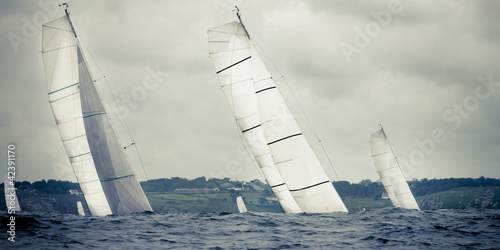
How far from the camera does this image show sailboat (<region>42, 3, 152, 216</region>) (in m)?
36.0

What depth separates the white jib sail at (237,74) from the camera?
3556 centimetres

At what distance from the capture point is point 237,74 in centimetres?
3616

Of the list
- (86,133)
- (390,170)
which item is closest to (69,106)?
(86,133)

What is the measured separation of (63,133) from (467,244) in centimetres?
3078

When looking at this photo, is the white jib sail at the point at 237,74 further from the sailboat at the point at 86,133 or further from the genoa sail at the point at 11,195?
the genoa sail at the point at 11,195

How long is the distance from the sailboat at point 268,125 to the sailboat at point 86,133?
32.8 feet

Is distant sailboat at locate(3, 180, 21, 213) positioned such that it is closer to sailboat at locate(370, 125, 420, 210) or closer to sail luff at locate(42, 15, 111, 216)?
sail luff at locate(42, 15, 111, 216)

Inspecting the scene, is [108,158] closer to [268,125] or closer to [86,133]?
[86,133]

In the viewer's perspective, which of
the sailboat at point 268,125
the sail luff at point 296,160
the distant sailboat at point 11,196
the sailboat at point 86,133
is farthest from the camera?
the sailboat at point 86,133

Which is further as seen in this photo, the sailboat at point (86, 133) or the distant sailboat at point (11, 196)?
the sailboat at point (86, 133)

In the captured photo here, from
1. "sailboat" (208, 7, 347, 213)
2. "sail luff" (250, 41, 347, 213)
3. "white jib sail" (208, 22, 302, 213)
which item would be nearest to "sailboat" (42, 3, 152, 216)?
"white jib sail" (208, 22, 302, 213)

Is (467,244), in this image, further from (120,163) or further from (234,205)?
(234,205)

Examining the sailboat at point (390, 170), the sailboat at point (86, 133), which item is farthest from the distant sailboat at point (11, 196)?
the sailboat at point (390, 170)

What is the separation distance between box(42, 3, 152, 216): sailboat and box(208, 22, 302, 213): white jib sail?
9.71 m
